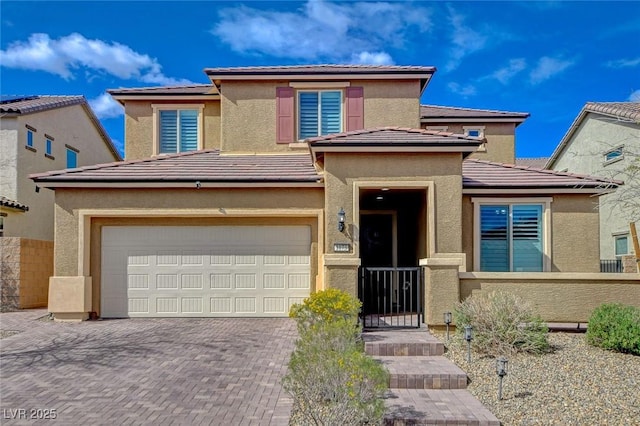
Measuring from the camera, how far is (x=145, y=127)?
16.2 metres

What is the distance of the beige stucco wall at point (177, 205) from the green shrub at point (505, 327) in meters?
4.73

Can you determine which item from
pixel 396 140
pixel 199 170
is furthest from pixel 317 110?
pixel 396 140

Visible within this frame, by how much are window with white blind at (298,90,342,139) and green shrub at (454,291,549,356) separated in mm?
8224

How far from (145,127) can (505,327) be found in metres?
13.8

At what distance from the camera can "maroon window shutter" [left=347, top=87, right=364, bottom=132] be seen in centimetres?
1455

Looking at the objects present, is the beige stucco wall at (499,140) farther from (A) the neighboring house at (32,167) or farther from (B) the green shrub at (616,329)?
(A) the neighboring house at (32,167)

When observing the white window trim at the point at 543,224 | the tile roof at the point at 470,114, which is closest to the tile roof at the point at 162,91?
the tile roof at the point at 470,114

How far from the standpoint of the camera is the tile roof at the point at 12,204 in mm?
15914

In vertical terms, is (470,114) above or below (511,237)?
above

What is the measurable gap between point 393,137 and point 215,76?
7229mm

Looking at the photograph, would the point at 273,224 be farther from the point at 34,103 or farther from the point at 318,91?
the point at 34,103

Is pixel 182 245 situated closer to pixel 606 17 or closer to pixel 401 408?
pixel 401 408

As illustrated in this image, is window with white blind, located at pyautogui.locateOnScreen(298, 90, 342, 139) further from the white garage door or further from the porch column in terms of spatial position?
the porch column

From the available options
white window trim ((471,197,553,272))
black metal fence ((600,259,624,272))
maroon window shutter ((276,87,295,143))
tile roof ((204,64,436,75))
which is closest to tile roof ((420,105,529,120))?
tile roof ((204,64,436,75))
